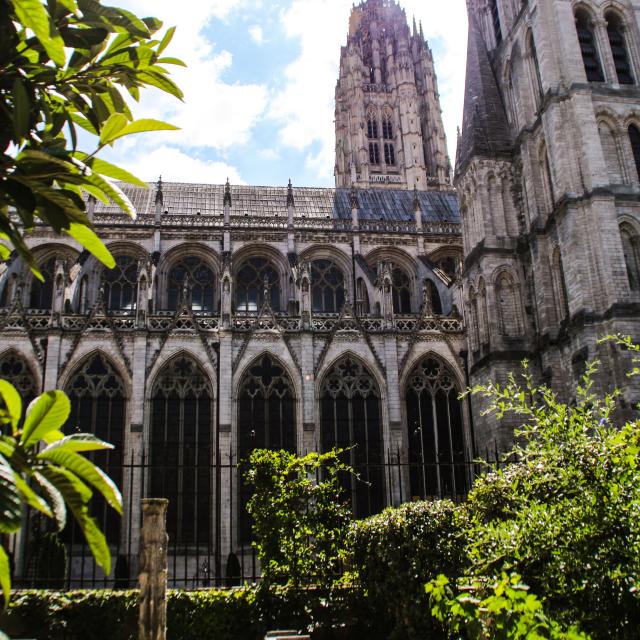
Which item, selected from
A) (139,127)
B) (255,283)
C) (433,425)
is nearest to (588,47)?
(433,425)

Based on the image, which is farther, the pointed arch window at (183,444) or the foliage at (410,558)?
the pointed arch window at (183,444)

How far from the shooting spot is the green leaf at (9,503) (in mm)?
1978

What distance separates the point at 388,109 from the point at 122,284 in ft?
116

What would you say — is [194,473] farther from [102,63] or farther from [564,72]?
[102,63]

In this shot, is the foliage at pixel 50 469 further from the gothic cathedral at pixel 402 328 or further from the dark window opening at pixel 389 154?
the dark window opening at pixel 389 154

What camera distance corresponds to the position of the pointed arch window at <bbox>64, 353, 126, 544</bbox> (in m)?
22.2

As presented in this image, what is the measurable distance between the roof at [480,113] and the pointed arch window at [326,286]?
23.7ft

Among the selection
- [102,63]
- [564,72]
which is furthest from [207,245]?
[102,63]

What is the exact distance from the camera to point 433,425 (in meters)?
23.8

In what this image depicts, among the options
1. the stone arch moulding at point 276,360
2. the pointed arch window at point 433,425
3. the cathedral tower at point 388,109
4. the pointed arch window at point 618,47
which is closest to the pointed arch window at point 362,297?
the pointed arch window at point 433,425

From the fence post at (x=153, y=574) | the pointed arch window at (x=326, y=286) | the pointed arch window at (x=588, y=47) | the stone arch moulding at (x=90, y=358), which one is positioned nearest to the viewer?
the fence post at (x=153, y=574)

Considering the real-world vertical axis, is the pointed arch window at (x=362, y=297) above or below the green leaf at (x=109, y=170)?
above

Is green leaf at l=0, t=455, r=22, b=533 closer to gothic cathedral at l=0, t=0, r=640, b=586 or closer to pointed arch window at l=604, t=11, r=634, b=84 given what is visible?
gothic cathedral at l=0, t=0, r=640, b=586

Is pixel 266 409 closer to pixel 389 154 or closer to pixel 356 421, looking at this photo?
pixel 356 421
